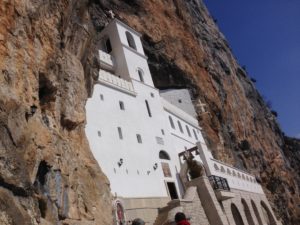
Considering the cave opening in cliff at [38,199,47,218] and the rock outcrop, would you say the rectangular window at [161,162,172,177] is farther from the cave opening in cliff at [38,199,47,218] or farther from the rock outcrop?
the cave opening in cliff at [38,199,47,218]

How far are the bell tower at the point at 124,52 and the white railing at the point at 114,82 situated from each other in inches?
55.9

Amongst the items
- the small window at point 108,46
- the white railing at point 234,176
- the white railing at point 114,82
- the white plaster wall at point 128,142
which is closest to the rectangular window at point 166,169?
the white plaster wall at point 128,142

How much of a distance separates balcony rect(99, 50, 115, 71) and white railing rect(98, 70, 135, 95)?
2.48 meters

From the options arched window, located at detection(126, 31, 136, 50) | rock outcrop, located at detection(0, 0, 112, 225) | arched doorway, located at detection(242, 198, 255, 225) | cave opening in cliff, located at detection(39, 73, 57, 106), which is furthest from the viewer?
arched window, located at detection(126, 31, 136, 50)

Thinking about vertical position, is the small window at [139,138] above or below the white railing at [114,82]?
below

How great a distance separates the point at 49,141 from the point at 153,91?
59.7 feet

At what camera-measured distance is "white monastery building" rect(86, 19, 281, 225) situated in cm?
1791

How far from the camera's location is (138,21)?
1359 inches

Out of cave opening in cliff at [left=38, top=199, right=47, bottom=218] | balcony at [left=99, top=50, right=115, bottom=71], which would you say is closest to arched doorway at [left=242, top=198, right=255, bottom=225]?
balcony at [left=99, top=50, right=115, bottom=71]

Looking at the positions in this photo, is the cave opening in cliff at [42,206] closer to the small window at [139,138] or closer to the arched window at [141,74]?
the small window at [139,138]

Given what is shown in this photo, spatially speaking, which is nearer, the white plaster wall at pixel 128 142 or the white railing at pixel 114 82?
the white plaster wall at pixel 128 142

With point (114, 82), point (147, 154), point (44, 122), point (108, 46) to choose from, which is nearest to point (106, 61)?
point (108, 46)

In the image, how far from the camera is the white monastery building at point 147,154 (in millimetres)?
17906

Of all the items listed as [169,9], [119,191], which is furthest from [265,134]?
[119,191]
